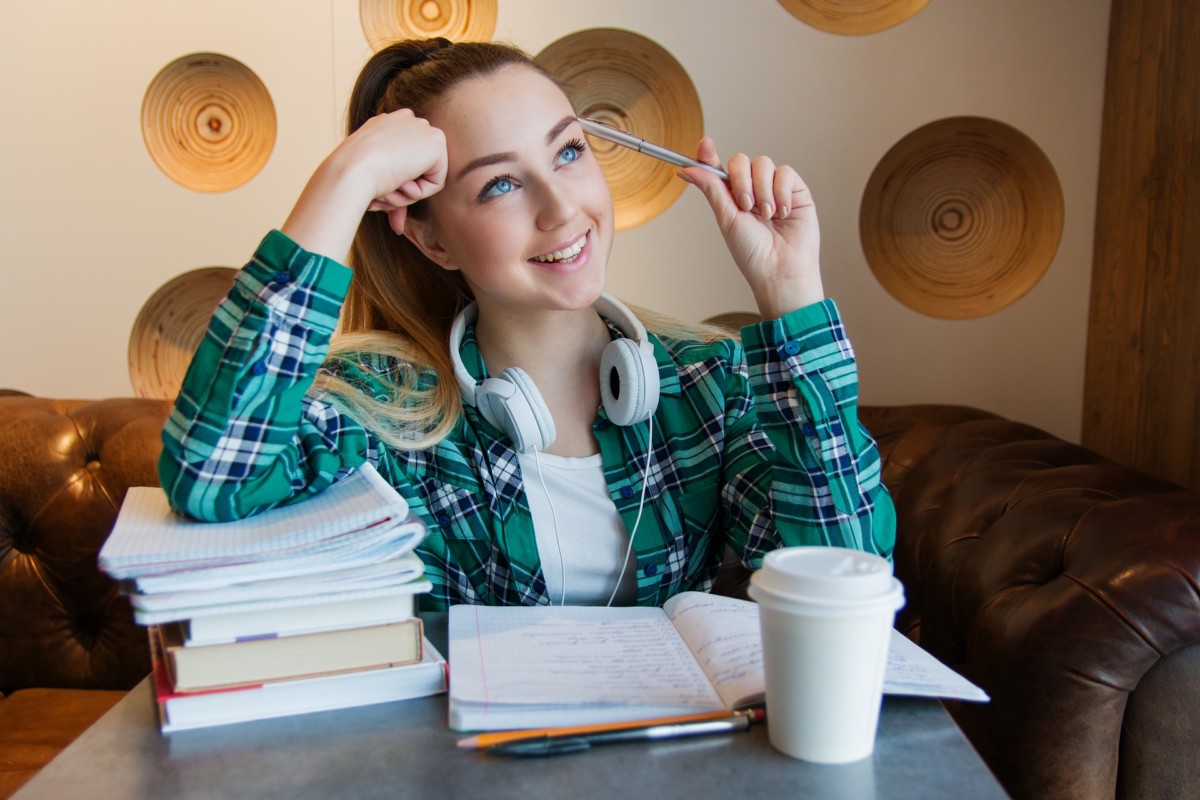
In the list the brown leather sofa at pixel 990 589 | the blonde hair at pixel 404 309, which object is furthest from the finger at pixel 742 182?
the brown leather sofa at pixel 990 589

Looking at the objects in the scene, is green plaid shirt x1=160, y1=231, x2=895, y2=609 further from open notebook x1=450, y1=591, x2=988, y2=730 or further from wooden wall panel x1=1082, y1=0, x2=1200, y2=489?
wooden wall panel x1=1082, y1=0, x2=1200, y2=489

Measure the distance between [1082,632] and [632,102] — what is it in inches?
58.2

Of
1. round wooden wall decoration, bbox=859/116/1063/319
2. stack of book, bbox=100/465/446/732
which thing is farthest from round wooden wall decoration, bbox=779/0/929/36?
stack of book, bbox=100/465/446/732

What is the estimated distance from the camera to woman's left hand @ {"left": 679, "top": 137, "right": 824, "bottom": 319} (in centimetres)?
112

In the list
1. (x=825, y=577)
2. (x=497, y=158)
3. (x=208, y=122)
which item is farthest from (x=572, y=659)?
(x=208, y=122)

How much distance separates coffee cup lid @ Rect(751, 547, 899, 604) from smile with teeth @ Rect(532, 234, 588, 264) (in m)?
0.62

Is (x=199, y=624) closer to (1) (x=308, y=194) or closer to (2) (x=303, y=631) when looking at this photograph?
(2) (x=303, y=631)

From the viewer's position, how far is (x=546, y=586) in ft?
3.95

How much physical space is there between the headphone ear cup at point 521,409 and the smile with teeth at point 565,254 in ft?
0.45

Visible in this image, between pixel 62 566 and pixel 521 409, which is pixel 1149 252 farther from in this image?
pixel 62 566

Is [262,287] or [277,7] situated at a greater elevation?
[277,7]

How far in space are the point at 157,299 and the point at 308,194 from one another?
4.36ft

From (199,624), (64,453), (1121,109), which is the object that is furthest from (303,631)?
(1121,109)

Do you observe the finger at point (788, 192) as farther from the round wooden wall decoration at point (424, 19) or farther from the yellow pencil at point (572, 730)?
the round wooden wall decoration at point (424, 19)
